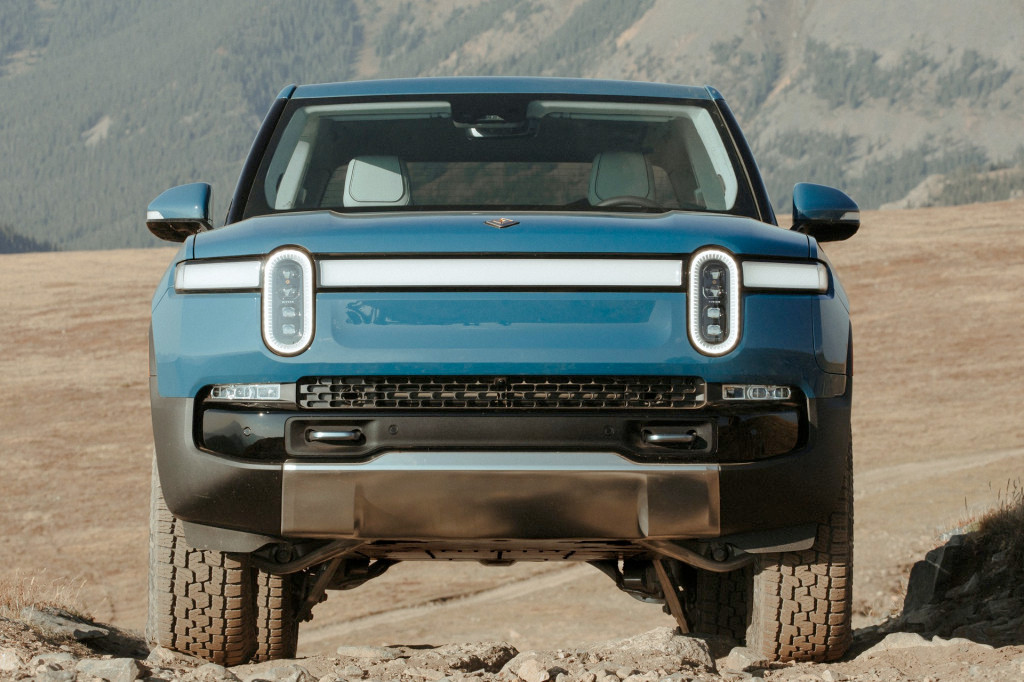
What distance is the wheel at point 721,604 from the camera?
182 inches

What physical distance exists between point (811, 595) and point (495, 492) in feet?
3.98

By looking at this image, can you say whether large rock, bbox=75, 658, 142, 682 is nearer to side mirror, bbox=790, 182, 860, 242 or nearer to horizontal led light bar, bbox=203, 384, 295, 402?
horizontal led light bar, bbox=203, 384, 295, 402

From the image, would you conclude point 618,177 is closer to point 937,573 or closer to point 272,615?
point 272,615

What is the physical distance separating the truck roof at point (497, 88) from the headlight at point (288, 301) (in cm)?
144

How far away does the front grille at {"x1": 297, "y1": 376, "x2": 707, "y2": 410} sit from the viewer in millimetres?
3096

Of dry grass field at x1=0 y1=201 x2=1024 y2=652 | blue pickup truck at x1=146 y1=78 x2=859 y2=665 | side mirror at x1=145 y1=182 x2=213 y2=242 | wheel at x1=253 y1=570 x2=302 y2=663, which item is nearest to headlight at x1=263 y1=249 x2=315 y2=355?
blue pickup truck at x1=146 y1=78 x2=859 y2=665

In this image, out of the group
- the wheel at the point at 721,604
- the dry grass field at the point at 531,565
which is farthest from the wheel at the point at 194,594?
the dry grass field at the point at 531,565

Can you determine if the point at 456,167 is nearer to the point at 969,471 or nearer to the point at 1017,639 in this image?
the point at 1017,639

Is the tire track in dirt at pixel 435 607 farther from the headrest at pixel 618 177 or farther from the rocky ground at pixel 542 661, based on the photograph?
the headrest at pixel 618 177

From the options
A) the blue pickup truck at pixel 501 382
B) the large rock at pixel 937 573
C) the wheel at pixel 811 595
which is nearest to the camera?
the blue pickup truck at pixel 501 382

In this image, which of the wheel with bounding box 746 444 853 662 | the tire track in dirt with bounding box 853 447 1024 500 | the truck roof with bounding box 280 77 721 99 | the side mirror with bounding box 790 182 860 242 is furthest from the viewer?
the tire track in dirt with bounding box 853 447 1024 500

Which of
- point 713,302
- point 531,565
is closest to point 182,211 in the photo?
point 713,302

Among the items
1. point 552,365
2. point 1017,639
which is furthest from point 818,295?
point 1017,639

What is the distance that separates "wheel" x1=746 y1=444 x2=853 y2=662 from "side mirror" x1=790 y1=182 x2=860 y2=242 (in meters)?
0.77
